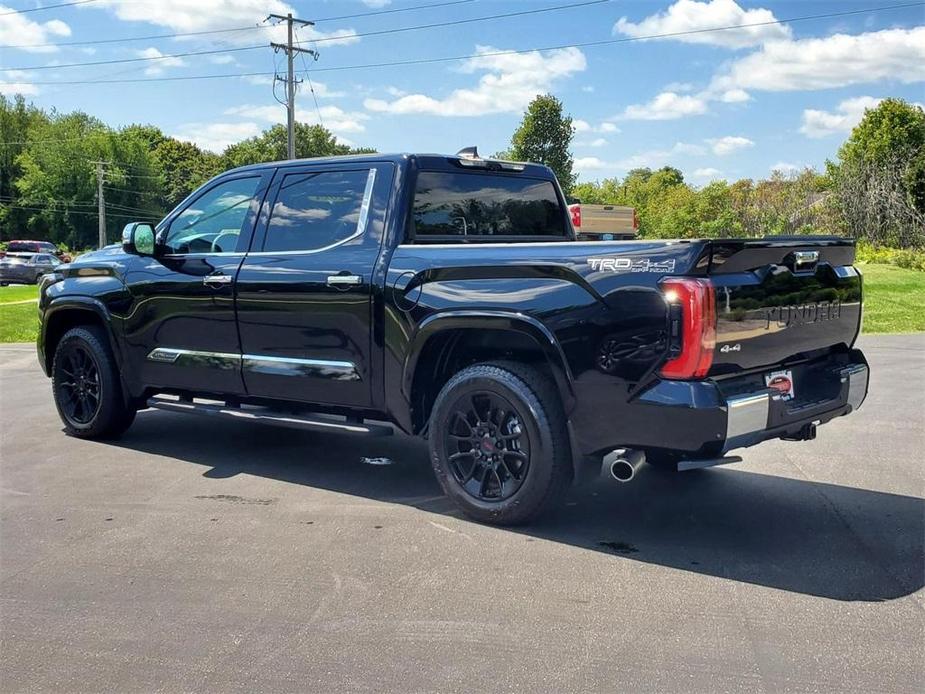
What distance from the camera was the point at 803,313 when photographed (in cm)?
446

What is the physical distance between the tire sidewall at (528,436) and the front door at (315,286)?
0.58m

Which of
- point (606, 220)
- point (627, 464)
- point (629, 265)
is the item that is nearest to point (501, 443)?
point (627, 464)

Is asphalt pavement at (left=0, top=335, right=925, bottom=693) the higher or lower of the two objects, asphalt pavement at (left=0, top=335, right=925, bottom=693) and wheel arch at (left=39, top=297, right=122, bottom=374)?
the lower

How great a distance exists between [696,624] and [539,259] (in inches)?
72.1

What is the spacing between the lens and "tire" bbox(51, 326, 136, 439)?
6496 millimetres

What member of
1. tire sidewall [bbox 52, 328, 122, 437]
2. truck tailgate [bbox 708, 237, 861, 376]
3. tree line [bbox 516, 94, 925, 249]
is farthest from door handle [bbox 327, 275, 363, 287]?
tree line [bbox 516, 94, 925, 249]

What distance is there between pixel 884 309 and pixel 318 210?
14.2 metres

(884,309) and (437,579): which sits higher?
(884,309)

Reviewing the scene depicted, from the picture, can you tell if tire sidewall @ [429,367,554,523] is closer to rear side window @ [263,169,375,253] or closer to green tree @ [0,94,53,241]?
rear side window @ [263,169,375,253]

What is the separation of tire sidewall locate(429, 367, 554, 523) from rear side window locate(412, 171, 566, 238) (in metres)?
1.08

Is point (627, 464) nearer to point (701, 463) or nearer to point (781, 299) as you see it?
point (701, 463)

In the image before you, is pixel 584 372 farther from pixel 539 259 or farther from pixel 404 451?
pixel 404 451

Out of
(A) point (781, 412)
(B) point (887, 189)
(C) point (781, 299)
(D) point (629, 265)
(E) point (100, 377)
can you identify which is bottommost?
(E) point (100, 377)

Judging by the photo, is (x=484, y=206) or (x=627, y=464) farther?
(x=484, y=206)
